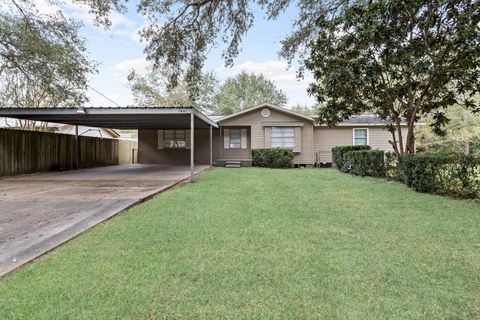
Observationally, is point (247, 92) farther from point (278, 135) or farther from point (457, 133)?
point (278, 135)

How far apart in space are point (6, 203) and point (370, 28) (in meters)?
8.89

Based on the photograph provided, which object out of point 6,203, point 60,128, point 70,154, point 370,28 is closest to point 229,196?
point 6,203

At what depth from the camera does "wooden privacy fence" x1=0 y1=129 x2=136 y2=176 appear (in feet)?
39.3

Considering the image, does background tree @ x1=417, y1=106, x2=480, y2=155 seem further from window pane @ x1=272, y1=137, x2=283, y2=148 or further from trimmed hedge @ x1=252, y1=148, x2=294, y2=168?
trimmed hedge @ x1=252, y1=148, x2=294, y2=168

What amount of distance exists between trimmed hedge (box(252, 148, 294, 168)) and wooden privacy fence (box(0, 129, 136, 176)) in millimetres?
8883

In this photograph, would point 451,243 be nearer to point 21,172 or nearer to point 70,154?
point 21,172

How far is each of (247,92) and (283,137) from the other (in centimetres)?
2750

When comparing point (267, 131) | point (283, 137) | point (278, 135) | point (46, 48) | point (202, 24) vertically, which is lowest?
point (283, 137)

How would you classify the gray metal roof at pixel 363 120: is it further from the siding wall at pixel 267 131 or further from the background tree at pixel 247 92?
the background tree at pixel 247 92

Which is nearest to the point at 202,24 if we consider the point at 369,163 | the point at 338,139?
the point at 369,163

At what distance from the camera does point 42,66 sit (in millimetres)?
11812

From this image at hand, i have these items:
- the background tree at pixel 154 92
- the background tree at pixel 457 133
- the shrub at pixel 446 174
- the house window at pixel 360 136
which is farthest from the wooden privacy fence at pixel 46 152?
the background tree at pixel 457 133

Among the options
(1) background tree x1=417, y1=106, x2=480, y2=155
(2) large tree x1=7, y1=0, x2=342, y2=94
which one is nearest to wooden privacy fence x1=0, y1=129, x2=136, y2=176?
(2) large tree x1=7, y1=0, x2=342, y2=94

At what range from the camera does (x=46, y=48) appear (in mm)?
11086
